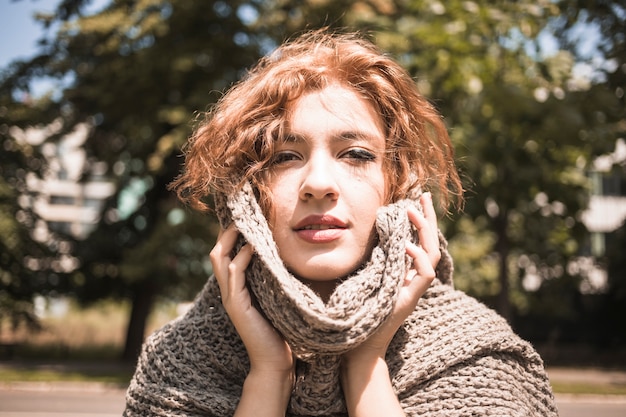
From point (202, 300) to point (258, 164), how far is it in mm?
469

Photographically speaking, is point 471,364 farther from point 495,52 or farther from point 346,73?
point 495,52

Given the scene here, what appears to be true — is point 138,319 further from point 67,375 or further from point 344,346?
point 344,346

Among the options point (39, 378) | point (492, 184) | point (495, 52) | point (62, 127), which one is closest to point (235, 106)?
point (495, 52)

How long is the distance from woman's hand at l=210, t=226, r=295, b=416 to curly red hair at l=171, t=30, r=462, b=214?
0.71ft

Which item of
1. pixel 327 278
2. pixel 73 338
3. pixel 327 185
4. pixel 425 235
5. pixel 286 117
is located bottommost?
pixel 73 338

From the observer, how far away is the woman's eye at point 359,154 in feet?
5.40

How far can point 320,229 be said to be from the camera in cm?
156

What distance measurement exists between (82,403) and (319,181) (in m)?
10.1

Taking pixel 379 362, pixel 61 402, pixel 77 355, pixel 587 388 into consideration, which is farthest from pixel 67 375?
pixel 379 362

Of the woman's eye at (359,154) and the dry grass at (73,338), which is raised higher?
the woman's eye at (359,154)

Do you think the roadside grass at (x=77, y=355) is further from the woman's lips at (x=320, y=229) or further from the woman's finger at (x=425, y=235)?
the woman's lips at (x=320, y=229)

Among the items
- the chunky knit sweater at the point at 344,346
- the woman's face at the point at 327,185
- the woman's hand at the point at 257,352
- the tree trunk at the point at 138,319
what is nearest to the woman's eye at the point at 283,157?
the woman's face at the point at 327,185

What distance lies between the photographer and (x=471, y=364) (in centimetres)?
169

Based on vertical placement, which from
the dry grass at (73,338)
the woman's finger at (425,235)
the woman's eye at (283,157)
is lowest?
the dry grass at (73,338)
